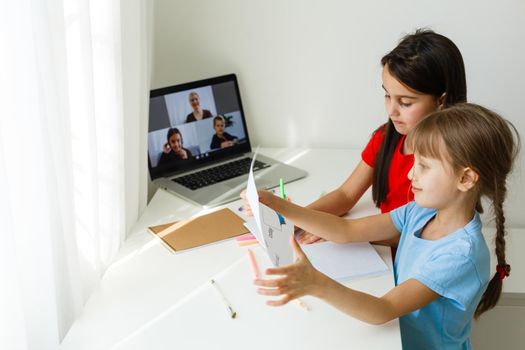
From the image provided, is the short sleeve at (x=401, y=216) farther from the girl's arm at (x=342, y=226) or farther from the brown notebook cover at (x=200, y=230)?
the brown notebook cover at (x=200, y=230)

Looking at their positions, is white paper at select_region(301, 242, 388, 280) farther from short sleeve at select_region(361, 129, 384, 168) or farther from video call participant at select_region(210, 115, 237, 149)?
video call participant at select_region(210, 115, 237, 149)

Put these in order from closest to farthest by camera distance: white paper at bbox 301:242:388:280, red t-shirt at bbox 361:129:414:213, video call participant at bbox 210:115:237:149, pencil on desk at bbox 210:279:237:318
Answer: pencil on desk at bbox 210:279:237:318 → white paper at bbox 301:242:388:280 → red t-shirt at bbox 361:129:414:213 → video call participant at bbox 210:115:237:149

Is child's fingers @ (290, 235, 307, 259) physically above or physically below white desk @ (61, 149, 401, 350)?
above

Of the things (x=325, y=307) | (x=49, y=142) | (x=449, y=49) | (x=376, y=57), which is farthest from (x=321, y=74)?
(x=49, y=142)

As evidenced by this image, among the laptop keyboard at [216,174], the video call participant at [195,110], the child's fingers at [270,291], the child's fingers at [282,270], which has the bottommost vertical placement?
the laptop keyboard at [216,174]

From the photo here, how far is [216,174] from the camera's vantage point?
6.49 feet

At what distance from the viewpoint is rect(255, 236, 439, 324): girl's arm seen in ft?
3.63

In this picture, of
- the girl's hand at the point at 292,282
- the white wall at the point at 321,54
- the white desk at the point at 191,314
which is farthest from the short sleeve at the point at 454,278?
the white wall at the point at 321,54

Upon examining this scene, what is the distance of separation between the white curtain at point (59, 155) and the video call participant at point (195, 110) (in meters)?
0.38

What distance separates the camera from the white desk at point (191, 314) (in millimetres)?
1200

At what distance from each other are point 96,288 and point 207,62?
97cm

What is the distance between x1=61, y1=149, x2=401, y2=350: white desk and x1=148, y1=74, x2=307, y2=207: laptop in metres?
0.35

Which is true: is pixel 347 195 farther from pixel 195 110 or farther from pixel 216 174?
pixel 195 110

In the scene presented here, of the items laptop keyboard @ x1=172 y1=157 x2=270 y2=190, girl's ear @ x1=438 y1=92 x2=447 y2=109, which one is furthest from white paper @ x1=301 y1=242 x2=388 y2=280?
laptop keyboard @ x1=172 y1=157 x2=270 y2=190
